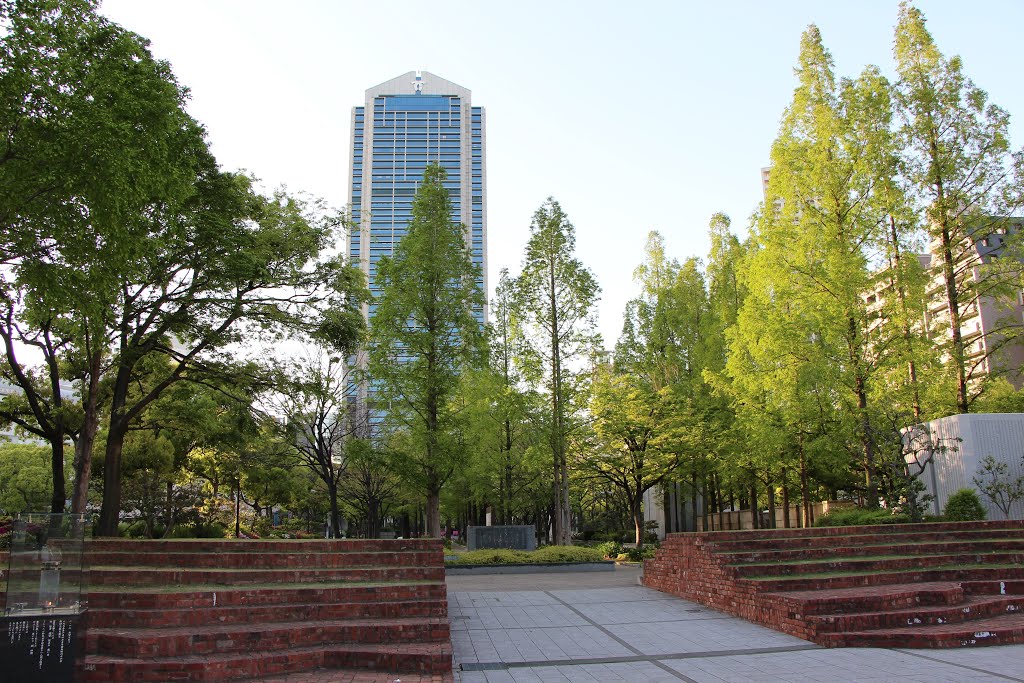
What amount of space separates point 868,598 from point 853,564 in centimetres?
243

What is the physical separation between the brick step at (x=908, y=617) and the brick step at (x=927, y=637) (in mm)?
134

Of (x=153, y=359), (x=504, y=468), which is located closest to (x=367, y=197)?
(x=504, y=468)

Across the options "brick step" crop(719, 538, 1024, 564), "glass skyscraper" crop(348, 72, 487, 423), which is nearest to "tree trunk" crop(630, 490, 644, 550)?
"brick step" crop(719, 538, 1024, 564)

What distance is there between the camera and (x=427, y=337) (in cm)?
2103

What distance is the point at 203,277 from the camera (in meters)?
15.6

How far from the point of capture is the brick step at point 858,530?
1380 centimetres

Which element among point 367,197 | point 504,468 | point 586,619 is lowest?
point 586,619

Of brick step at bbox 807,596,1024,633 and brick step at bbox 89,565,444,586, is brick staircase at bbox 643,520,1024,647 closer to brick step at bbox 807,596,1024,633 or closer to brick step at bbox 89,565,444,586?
brick step at bbox 807,596,1024,633

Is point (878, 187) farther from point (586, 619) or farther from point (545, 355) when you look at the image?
point (586, 619)

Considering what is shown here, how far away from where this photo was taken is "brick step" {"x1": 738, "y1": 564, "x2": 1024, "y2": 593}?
1145 centimetres

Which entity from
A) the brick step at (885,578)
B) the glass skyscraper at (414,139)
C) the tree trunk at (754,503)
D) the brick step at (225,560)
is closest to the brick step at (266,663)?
the brick step at (225,560)

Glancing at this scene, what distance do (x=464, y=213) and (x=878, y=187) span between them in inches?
2336

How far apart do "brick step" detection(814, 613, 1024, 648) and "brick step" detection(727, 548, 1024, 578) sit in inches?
103

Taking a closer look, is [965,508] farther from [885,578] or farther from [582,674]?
[582,674]
